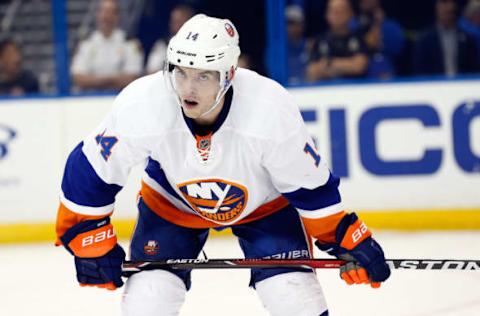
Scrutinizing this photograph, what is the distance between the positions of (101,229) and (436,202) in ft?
9.95

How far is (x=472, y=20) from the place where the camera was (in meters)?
5.72

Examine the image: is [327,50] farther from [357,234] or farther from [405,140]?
[357,234]

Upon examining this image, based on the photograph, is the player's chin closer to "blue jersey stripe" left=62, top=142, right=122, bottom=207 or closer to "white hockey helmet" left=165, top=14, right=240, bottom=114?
"white hockey helmet" left=165, top=14, right=240, bottom=114

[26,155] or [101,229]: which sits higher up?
[101,229]

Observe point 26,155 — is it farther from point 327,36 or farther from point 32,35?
point 327,36

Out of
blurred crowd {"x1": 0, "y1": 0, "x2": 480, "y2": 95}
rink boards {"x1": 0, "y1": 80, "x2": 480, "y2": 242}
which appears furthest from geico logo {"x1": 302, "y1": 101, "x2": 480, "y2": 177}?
blurred crowd {"x1": 0, "y1": 0, "x2": 480, "y2": 95}

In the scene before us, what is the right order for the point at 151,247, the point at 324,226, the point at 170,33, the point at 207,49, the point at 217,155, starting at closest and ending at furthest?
the point at 207,49 → the point at 217,155 → the point at 324,226 → the point at 151,247 → the point at 170,33

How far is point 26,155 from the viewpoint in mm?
5699

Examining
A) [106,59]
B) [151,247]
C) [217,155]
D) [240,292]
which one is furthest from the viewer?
[106,59]

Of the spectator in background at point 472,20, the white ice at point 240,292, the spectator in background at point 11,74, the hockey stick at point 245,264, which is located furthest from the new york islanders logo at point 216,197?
the spectator in background at point 472,20

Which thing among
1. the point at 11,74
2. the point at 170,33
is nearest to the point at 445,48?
the point at 170,33

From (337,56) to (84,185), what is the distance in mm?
2959

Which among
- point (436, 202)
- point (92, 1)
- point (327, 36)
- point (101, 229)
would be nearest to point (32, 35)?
point (92, 1)

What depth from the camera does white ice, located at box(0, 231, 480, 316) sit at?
4.23m
